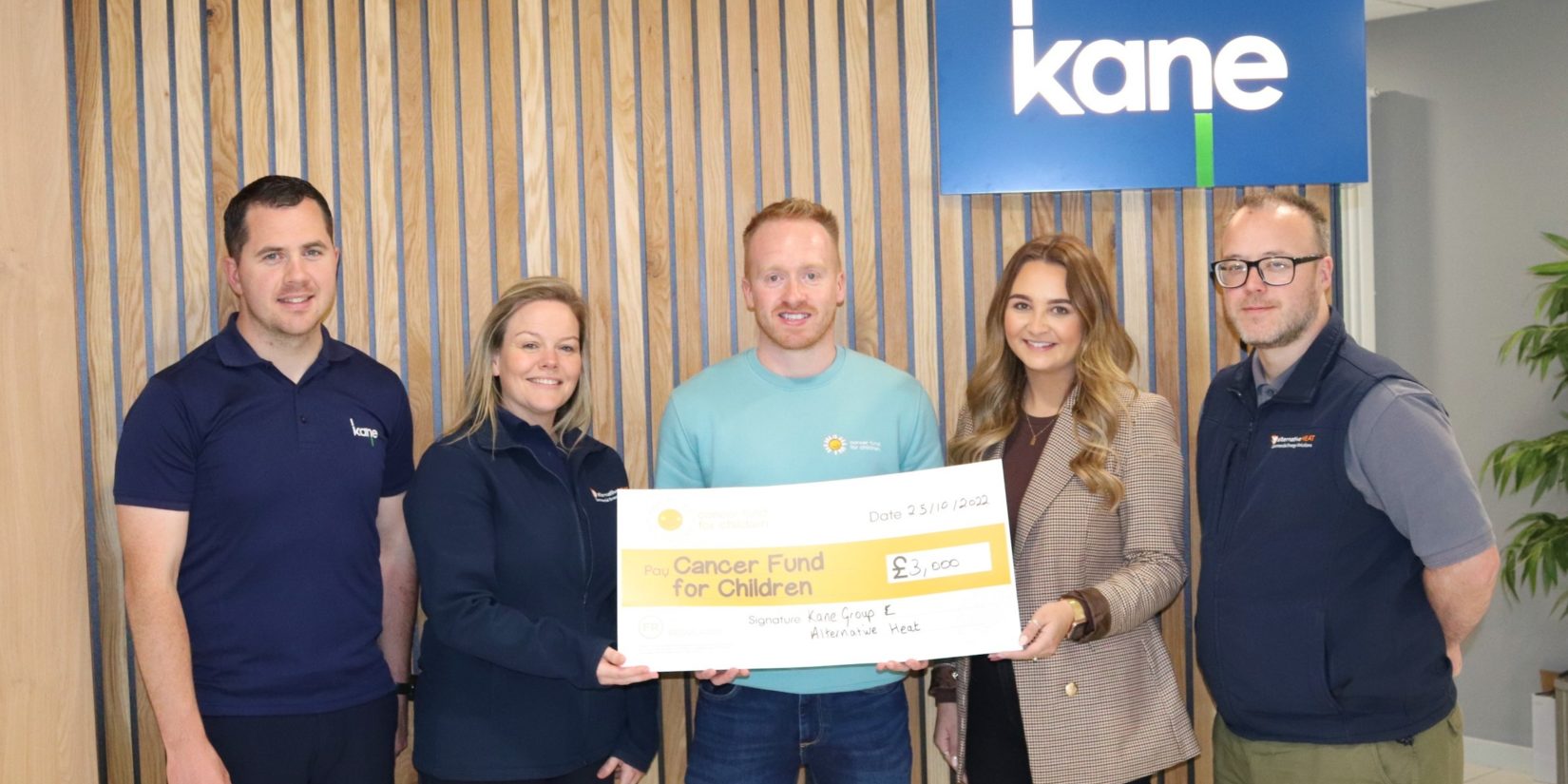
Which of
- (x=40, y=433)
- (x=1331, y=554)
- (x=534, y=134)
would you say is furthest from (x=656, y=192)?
(x=1331, y=554)

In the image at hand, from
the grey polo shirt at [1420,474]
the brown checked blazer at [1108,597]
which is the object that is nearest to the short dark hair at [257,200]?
the brown checked blazer at [1108,597]

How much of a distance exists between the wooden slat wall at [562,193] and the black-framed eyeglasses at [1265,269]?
97 centimetres

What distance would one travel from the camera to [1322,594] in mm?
2449

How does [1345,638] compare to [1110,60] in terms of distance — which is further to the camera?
[1110,60]

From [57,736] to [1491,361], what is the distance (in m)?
5.68

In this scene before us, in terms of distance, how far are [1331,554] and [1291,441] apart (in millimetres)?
240

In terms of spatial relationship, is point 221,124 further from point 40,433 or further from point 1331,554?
point 1331,554

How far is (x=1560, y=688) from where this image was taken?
4938mm

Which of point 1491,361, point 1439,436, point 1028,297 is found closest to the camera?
point 1439,436

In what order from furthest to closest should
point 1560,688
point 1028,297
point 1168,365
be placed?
point 1560,688, point 1168,365, point 1028,297

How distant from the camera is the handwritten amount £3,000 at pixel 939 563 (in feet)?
8.36

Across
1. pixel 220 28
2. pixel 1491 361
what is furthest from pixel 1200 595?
pixel 1491 361

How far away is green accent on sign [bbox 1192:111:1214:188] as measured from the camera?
346 cm

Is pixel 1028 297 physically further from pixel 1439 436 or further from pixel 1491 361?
pixel 1491 361
